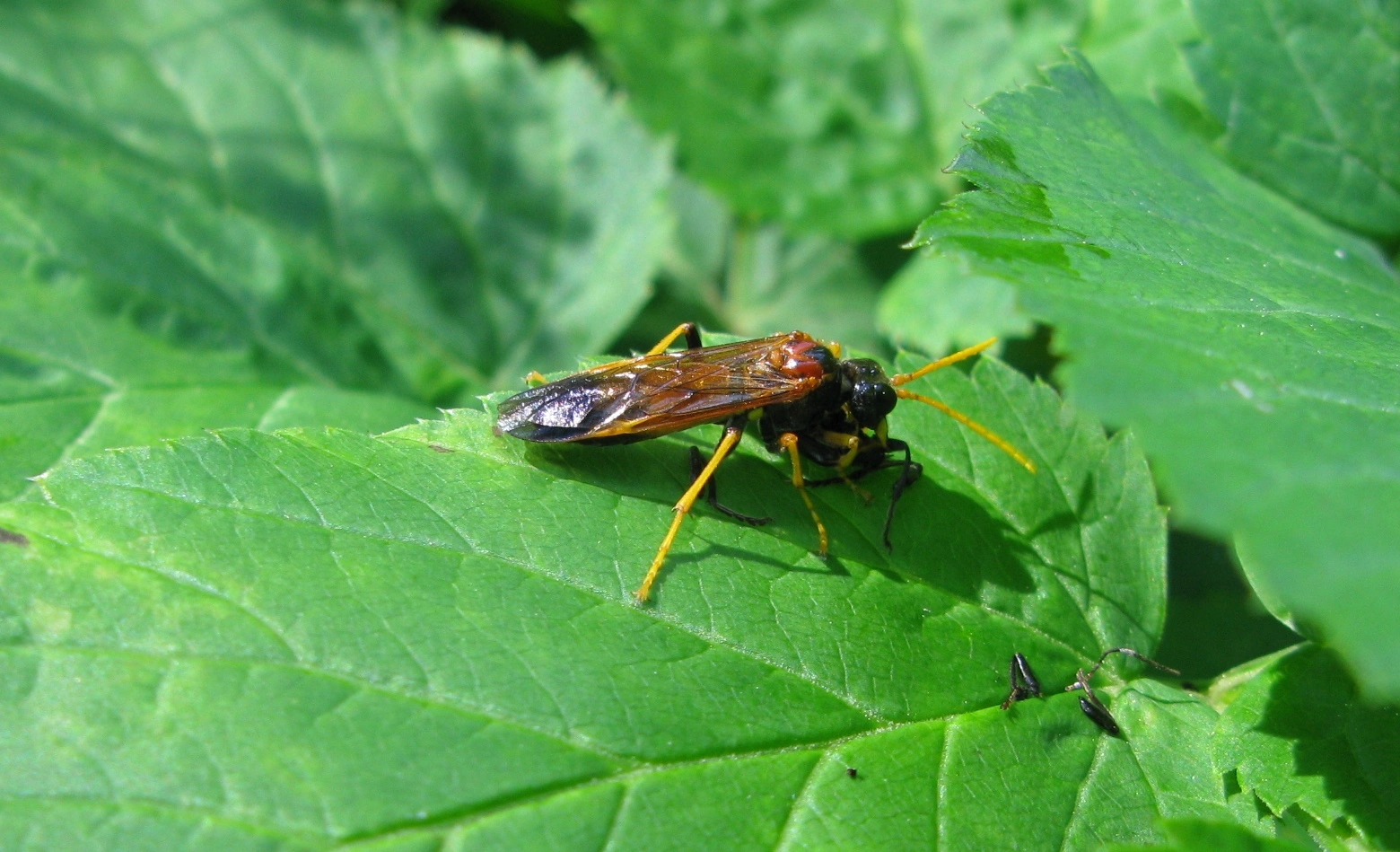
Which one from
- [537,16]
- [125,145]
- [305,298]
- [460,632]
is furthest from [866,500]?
[537,16]

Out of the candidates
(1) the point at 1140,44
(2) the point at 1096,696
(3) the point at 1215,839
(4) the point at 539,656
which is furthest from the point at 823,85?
(3) the point at 1215,839

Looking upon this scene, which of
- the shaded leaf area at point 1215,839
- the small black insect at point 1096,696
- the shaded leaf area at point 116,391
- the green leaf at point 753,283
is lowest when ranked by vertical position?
the shaded leaf area at point 1215,839

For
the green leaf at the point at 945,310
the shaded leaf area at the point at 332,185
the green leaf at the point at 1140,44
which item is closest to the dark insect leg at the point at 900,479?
the green leaf at the point at 945,310

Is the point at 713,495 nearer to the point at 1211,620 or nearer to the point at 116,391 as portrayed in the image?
the point at 1211,620

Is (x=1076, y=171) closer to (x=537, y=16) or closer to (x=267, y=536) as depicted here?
(x=267, y=536)

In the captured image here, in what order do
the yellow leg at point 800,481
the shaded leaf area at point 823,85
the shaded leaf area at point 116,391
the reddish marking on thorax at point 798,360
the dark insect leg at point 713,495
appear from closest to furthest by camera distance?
the yellow leg at point 800,481 → the dark insect leg at point 713,495 → the reddish marking on thorax at point 798,360 → the shaded leaf area at point 116,391 → the shaded leaf area at point 823,85

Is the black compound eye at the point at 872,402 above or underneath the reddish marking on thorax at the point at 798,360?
underneath

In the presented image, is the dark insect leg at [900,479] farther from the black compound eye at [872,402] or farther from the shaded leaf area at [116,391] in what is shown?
the shaded leaf area at [116,391]
